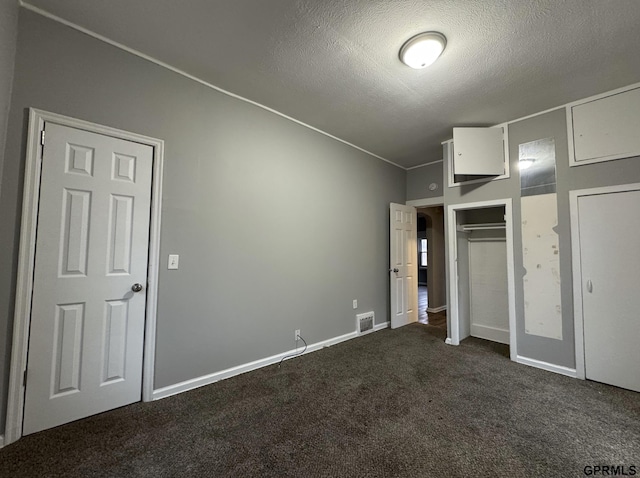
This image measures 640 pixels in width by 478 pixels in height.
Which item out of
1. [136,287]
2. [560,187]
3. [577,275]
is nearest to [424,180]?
[560,187]

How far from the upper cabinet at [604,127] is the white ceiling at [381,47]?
131 mm

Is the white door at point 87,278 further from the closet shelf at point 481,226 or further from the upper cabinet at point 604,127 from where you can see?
the upper cabinet at point 604,127

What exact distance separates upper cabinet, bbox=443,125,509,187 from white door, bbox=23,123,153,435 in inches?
128

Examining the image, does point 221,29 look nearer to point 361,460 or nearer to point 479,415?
point 361,460

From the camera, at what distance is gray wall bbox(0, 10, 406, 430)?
1.72m

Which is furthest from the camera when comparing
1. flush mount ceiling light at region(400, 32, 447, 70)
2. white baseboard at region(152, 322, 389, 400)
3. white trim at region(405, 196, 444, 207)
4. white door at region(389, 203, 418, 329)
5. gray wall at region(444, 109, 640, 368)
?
white trim at region(405, 196, 444, 207)

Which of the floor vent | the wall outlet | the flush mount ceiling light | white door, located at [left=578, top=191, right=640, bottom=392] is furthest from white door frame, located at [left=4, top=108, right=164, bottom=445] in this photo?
white door, located at [left=578, top=191, right=640, bottom=392]

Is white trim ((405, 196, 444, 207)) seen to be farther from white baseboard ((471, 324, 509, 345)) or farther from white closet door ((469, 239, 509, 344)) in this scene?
white baseboard ((471, 324, 509, 345))

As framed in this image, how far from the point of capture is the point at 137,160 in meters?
2.04

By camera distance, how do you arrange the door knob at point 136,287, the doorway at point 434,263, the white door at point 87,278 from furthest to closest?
the doorway at point 434,263, the door knob at point 136,287, the white door at point 87,278

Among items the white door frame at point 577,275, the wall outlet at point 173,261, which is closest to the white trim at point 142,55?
the wall outlet at point 173,261

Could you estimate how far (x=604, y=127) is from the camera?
248 centimetres

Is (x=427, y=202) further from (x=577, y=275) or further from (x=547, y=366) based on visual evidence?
(x=547, y=366)

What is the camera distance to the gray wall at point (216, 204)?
5.65 feet
